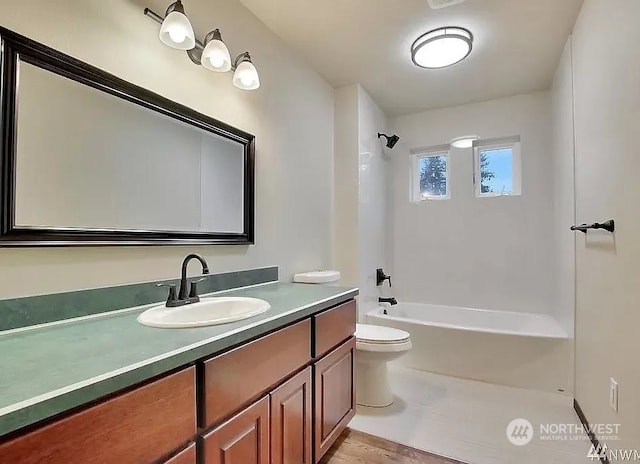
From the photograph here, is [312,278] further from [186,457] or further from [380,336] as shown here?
[186,457]

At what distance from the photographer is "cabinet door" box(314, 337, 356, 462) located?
1.60m

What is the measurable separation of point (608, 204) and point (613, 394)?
2.82 ft

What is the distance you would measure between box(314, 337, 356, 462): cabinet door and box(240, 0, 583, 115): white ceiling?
6.26 ft

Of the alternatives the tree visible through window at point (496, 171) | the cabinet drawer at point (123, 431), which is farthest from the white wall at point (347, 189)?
the cabinet drawer at point (123, 431)

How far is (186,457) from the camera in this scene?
928 millimetres

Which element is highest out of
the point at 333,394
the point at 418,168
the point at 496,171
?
the point at 418,168

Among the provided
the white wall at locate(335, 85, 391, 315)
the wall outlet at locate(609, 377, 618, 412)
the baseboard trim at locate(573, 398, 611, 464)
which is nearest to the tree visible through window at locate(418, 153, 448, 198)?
the white wall at locate(335, 85, 391, 315)

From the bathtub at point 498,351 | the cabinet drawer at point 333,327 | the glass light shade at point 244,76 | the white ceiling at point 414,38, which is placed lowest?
the bathtub at point 498,351

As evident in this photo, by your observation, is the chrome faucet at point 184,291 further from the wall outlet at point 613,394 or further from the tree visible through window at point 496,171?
the tree visible through window at point 496,171

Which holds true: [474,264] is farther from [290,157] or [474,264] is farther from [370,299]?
[290,157]

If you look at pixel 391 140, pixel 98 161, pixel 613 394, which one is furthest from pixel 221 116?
pixel 613 394

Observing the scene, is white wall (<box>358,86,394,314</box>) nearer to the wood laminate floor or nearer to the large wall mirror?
the wood laminate floor

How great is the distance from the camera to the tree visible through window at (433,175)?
373 cm

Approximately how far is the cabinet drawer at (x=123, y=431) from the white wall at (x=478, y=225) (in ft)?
10.3
